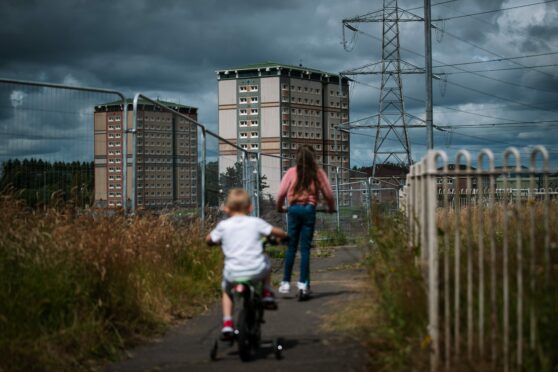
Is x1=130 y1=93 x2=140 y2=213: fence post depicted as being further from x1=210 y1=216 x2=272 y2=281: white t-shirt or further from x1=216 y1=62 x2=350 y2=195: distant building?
x1=216 y1=62 x2=350 y2=195: distant building

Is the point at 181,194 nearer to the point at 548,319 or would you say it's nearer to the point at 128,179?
the point at 128,179

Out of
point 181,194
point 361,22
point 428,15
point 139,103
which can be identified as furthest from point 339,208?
point 361,22

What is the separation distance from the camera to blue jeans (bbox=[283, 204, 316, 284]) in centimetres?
872

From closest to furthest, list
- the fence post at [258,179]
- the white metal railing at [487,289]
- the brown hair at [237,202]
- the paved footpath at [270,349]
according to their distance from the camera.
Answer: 1. the white metal railing at [487,289]
2. the paved footpath at [270,349]
3. the brown hair at [237,202]
4. the fence post at [258,179]

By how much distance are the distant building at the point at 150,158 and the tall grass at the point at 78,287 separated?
0.59 metres

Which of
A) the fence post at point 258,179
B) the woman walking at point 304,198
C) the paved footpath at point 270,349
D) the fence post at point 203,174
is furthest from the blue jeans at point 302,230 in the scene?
the fence post at point 258,179

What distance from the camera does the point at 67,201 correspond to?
307 inches

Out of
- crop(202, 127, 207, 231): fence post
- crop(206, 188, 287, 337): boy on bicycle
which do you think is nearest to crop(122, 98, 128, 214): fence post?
crop(202, 127, 207, 231): fence post

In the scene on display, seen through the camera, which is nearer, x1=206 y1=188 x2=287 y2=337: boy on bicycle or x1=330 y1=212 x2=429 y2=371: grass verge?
x1=330 y1=212 x2=429 y2=371: grass verge

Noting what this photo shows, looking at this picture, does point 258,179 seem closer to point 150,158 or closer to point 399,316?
point 150,158

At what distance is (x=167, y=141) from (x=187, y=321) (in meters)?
2.86

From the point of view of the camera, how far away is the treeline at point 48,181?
7.48 meters

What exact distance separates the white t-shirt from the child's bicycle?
0.35 ft

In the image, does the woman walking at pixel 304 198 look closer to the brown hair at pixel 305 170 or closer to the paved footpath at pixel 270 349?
the brown hair at pixel 305 170
